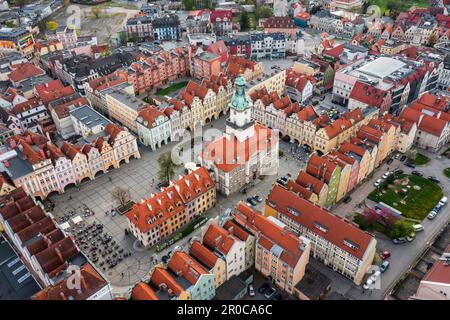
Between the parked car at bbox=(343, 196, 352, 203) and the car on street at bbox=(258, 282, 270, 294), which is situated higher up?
the parked car at bbox=(343, 196, 352, 203)

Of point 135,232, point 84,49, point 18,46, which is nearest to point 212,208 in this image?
point 135,232

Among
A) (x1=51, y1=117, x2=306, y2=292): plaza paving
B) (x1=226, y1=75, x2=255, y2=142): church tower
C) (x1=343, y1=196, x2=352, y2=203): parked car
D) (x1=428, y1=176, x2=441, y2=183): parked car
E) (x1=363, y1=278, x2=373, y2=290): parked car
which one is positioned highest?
(x1=226, y1=75, x2=255, y2=142): church tower

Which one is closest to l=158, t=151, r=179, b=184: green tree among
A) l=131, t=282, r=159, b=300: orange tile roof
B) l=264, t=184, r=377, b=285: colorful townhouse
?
l=264, t=184, r=377, b=285: colorful townhouse

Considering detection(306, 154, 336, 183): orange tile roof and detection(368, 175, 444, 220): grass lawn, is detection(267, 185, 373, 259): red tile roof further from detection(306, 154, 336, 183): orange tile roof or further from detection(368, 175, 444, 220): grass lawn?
detection(368, 175, 444, 220): grass lawn

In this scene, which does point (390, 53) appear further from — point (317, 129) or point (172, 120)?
point (172, 120)

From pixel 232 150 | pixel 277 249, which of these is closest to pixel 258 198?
pixel 232 150

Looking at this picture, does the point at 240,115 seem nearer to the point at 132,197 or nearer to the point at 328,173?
the point at 328,173
